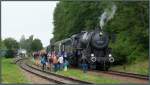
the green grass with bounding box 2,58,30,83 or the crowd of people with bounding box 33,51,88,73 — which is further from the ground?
the crowd of people with bounding box 33,51,88,73

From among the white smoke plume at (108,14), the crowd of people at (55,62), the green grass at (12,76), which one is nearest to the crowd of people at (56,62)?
the crowd of people at (55,62)

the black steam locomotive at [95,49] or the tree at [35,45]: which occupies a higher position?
the tree at [35,45]

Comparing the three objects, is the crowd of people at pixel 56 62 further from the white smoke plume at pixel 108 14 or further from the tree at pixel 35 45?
the tree at pixel 35 45

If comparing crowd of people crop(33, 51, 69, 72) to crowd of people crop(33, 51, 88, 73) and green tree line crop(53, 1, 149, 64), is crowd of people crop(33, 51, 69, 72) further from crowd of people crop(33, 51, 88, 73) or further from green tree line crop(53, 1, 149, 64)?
green tree line crop(53, 1, 149, 64)

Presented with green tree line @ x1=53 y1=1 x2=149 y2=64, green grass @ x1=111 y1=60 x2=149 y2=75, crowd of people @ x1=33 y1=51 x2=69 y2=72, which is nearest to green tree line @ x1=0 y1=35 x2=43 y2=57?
green tree line @ x1=53 y1=1 x2=149 y2=64

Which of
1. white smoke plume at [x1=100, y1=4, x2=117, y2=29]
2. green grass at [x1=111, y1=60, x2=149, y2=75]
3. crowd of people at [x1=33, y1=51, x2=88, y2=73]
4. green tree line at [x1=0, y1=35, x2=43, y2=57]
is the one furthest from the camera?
green tree line at [x1=0, y1=35, x2=43, y2=57]

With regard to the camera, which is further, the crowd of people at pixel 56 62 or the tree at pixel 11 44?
the tree at pixel 11 44

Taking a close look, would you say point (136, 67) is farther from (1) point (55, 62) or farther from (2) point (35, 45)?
(2) point (35, 45)

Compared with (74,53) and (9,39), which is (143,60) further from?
(9,39)

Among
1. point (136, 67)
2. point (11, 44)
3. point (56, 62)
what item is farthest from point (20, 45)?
Answer: point (56, 62)

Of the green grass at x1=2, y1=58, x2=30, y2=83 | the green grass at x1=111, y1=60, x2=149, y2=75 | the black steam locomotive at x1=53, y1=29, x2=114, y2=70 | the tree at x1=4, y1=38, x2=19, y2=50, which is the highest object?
the tree at x1=4, y1=38, x2=19, y2=50

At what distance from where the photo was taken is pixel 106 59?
112 ft

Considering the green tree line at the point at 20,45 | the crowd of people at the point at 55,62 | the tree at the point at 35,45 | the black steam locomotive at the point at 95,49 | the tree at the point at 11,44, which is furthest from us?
the tree at the point at 35,45

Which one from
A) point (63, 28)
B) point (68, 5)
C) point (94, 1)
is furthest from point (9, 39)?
point (94, 1)
